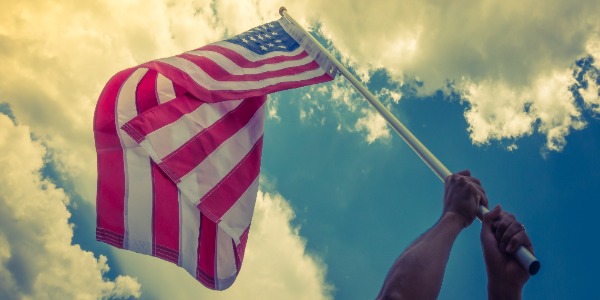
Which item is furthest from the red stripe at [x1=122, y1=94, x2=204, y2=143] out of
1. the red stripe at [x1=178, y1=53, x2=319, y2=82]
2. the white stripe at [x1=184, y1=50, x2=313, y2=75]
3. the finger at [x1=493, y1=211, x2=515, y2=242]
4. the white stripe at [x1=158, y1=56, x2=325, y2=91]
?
the finger at [x1=493, y1=211, x2=515, y2=242]

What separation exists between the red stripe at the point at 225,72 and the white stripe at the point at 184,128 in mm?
422

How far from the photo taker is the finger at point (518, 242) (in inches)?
124

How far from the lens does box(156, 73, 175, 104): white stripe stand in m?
6.61

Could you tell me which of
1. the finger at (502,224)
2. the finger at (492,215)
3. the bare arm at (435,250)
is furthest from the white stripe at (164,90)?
the finger at (502,224)

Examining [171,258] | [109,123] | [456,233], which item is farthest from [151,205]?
[456,233]

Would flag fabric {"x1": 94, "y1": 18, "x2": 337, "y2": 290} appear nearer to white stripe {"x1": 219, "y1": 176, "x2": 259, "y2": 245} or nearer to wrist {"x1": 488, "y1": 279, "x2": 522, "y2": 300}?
white stripe {"x1": 219, "y1": 176, "x2": 259, "y2": 245}

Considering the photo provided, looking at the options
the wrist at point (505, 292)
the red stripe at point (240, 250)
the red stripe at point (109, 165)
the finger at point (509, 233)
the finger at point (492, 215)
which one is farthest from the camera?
the red stripe at point (240, 250)

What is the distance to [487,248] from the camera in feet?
10.9

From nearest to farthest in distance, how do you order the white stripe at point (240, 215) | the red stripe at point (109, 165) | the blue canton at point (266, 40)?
the red stripe at point (109, 165), the white stripe at point (240, 215), the blue canton at point (266, 40)

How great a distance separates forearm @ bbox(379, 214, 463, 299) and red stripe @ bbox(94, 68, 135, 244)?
420cm

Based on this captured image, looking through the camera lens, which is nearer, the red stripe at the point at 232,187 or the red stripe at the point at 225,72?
the red stripe at the point at 232,187

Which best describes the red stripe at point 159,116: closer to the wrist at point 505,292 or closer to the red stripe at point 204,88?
the red stripe at point 204,88

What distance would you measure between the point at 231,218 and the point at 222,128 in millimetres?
1422

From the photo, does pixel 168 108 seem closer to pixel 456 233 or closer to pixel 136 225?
pixel 136 225
